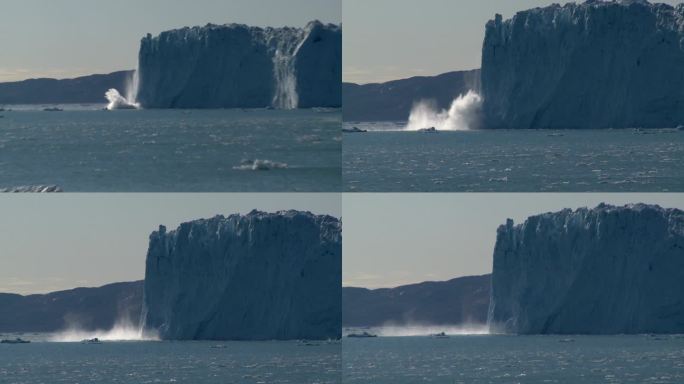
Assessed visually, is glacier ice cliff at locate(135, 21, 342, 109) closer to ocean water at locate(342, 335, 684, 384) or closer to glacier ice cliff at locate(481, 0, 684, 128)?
glacier ice cliff at locate(481, 0, 684, 128)

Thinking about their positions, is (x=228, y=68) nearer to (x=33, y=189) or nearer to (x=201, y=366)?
(x=201, y=366)

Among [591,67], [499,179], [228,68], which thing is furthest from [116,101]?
[499,179]

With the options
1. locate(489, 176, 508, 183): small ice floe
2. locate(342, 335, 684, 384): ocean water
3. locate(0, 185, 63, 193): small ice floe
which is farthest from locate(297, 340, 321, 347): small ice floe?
locate(0, 185, 63, 193): small ice floe

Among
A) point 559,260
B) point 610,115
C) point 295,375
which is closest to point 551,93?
point 610,115

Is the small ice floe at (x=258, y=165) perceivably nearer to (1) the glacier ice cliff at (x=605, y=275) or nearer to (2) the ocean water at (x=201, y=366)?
(2) the ocean water at (x=201, y=366)

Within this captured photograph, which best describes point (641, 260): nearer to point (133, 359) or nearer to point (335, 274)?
point (335, 274)

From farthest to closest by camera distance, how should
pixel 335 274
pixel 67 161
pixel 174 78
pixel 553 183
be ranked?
pixel 174 78 < pixel 335 274 < pixel 67 161 < pixel 553 183

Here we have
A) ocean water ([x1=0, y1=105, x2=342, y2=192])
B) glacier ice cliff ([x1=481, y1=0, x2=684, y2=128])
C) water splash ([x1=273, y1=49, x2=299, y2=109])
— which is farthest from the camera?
water splash ([x1=273, y1=49, x2=299, y2=109])
